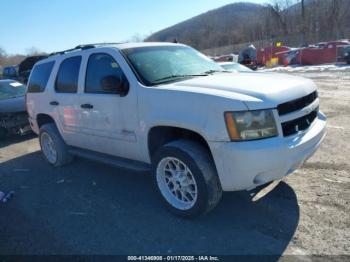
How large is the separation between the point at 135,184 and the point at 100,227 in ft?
4.09

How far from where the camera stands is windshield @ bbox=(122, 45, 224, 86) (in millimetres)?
4230

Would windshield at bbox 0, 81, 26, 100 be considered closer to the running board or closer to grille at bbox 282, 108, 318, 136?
the running board

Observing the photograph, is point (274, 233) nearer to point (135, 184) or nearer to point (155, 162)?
point (155, 162)

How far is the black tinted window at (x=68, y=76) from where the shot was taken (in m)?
5.22

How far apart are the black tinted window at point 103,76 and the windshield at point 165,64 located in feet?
0.72

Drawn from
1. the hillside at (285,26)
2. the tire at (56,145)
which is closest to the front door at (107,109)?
the tire at (56,145)

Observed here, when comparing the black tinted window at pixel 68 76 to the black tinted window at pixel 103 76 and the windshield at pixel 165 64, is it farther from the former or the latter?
the windshield at pixel 165 64

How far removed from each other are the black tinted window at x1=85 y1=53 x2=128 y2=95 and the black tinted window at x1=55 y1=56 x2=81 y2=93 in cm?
34

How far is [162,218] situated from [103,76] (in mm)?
2031

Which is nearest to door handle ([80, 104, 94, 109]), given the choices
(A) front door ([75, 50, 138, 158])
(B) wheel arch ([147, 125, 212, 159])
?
(A) front door ([75, 50, 138, 158])

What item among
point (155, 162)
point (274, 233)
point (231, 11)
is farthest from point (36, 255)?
point (231, 11)

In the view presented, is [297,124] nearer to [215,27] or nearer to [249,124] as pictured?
[249,124]

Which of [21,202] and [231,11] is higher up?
[231,11]

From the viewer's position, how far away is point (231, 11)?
13362 cm
